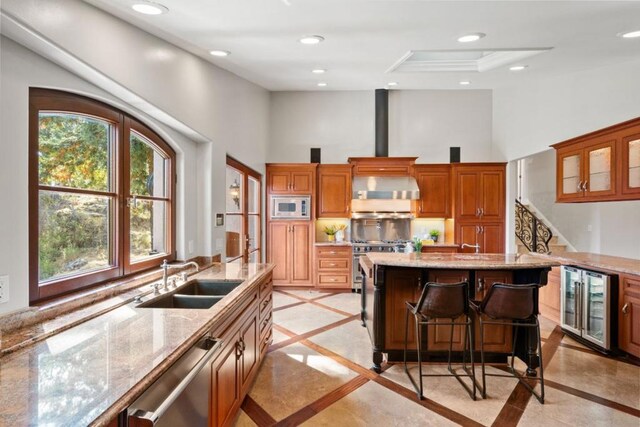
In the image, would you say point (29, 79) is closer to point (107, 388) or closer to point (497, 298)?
point (107, 388)

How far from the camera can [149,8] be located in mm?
2266

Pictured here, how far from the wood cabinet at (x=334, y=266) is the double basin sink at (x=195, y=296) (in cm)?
332

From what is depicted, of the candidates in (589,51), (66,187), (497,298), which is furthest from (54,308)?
(589,51)

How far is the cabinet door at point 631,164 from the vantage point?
3.27m

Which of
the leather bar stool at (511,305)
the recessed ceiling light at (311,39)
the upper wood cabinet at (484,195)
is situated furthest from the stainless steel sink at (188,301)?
the upper wood cabinet at (484,195)

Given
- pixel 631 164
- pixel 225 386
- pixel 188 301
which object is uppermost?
pixel 631 164

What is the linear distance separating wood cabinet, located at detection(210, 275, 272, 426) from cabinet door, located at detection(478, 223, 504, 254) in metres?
4.60

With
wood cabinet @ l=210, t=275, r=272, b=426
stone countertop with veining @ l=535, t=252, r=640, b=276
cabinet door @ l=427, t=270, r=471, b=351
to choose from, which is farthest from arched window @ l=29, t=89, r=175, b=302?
stone countertop with veining @ l=535, t=252, r=640, b=276

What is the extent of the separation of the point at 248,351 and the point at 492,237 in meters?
5.10

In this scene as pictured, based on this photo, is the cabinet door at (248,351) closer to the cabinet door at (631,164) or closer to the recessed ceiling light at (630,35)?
the cabinet door at (631,164)

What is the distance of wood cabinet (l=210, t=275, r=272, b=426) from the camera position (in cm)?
181

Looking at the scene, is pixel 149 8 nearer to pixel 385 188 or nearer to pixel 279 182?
pixel 279 182

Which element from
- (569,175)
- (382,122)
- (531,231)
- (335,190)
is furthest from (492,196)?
(335,190)

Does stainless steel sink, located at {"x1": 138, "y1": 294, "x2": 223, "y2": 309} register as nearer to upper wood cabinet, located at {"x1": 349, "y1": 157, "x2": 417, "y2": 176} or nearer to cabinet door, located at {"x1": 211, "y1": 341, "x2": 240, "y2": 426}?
cabinet door, located at {"x1": 211, "y1": 341, "x2": 240, "y2": 426}
